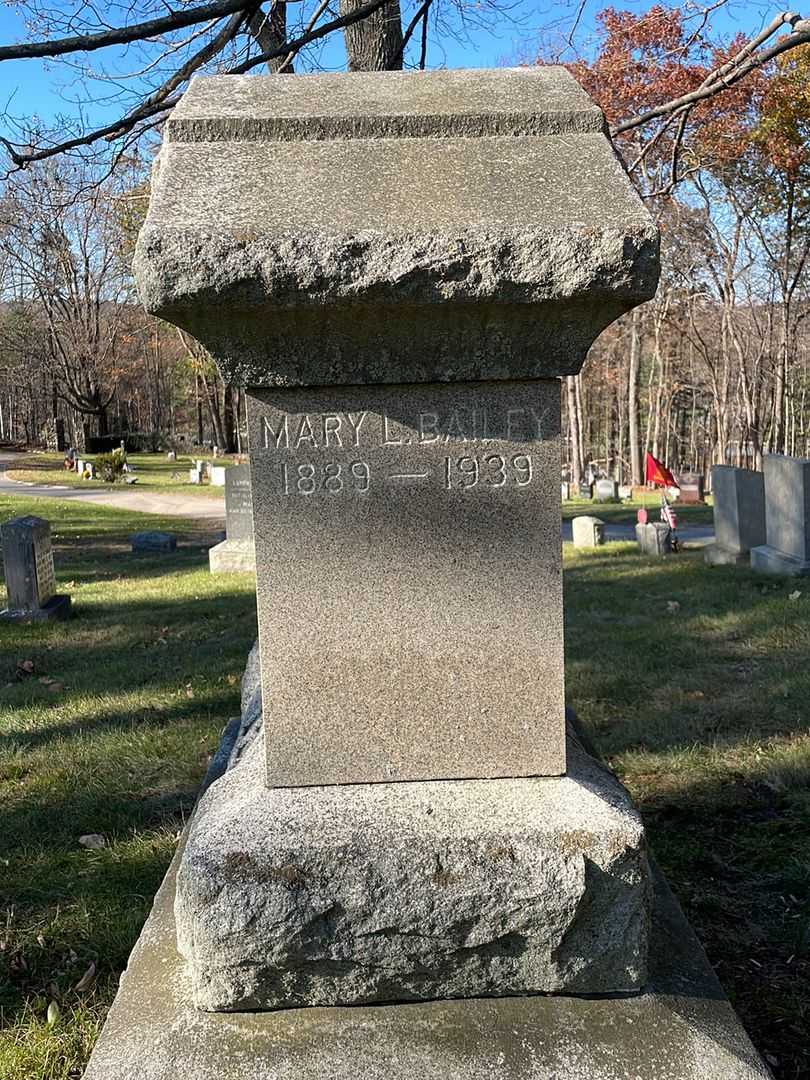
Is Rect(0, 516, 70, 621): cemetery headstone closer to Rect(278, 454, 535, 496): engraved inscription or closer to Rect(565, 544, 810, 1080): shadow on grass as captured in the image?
Rect(565, 544, 810, 1080): shadow on grass

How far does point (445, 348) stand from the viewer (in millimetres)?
1894

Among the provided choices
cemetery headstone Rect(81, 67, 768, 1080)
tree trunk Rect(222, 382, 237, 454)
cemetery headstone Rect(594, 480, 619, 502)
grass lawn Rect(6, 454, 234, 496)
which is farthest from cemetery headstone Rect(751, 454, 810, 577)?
tree trunk Rect(222, 382, 237, 454)

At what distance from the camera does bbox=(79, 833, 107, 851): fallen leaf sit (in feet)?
11.4

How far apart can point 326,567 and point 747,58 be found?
14.1 ft

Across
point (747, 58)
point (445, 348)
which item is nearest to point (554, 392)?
point (445, 348)

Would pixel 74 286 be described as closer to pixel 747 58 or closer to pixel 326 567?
pixel 747 58

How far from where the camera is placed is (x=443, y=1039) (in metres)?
1.77

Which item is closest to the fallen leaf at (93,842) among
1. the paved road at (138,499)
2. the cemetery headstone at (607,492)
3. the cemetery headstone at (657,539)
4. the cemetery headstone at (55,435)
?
the cemetery headstone at (657,539)

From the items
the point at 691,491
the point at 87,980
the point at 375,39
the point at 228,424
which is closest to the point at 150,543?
the point at 375,39

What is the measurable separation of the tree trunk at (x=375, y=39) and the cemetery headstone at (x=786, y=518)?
5.85m

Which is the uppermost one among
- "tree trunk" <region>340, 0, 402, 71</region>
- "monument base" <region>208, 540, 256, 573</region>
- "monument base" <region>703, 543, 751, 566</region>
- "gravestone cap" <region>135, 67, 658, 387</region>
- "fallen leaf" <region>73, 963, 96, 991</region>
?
"tree trunk" <region>340, 0, 402, 71</region>

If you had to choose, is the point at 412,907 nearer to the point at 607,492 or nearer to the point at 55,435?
the point at 607,492

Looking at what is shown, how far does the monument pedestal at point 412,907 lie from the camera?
5.90ft

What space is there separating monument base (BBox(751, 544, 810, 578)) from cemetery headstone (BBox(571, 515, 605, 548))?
2.73 meters
